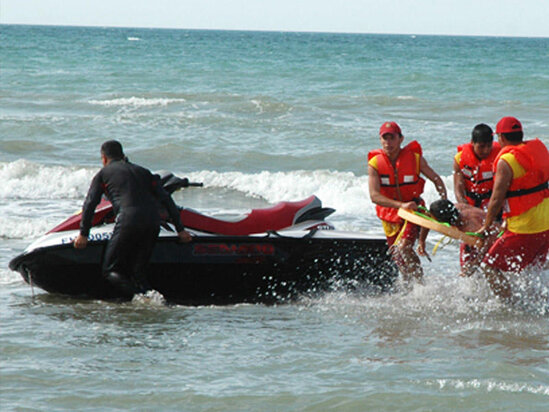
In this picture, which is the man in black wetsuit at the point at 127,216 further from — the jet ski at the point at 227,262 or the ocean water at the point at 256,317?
the ocean water at the point at 256,317

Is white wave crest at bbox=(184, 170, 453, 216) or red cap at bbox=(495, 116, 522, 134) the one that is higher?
red cap at bbox=(495, 116, 522, 134)

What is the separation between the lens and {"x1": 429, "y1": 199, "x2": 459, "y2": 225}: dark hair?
6.09 m

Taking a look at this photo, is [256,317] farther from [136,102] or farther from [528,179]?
[136,102]

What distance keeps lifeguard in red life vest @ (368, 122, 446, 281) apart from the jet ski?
0.26m

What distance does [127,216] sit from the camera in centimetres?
636

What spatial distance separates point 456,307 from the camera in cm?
658

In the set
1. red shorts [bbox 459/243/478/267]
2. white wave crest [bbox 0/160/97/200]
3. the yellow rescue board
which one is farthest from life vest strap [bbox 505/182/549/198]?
white wave crest [bbox 0/160/97/200]

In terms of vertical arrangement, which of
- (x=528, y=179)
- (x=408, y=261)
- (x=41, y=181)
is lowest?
(x=408, y=261)

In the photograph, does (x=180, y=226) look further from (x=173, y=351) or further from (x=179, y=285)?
(x=173, y=351)

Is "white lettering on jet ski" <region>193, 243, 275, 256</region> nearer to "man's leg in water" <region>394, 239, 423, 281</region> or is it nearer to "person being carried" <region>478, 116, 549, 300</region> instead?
"man's leg in water" <region>394, 239, 423, 281</region>

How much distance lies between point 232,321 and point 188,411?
5.88 feet

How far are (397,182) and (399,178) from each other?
38 millimetres

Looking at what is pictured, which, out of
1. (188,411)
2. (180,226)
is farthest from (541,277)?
(188,411)

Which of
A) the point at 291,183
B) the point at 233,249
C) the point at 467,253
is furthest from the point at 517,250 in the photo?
the point at 291,183
